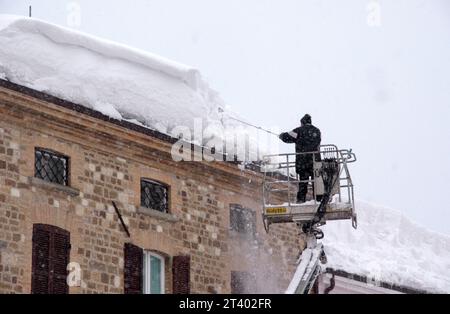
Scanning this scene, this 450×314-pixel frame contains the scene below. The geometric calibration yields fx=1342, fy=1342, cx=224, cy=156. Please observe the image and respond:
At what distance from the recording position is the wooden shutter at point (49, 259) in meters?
25.8

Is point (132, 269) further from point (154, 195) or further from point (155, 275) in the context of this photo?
point (154, 195)

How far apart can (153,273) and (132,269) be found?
0.83 metres

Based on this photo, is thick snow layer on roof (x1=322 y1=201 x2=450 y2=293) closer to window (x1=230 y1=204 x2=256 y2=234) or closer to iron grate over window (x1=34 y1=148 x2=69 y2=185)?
window (x1=230 y1=204 x2=256 y2=234)

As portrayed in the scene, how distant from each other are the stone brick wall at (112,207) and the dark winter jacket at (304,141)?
278 centimetres

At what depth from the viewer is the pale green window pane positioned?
2839 cm

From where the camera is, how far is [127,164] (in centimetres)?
2833

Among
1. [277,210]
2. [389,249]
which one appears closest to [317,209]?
[277,210]

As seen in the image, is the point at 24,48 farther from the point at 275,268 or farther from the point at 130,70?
the point at 275,268

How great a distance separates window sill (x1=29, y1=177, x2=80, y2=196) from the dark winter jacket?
4425 mm

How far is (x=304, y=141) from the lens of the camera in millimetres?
27703
